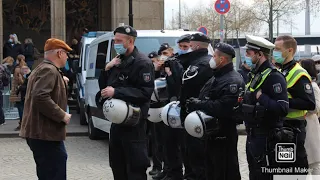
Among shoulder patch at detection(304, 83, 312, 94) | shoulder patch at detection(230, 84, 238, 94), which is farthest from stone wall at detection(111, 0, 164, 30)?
shoulder patch at detection(304, 83, 312, 94)

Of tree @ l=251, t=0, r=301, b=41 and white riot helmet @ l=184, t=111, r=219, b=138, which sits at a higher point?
tree @ l=251, t=0, r=301, b=41

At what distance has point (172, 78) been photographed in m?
7.38

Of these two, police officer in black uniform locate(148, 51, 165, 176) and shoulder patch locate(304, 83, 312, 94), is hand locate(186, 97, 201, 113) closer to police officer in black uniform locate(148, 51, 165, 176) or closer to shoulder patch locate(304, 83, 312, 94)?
shoulder patch locate(304, 83, 312, 94)

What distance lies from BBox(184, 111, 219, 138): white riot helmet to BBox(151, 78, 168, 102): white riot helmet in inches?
88.5

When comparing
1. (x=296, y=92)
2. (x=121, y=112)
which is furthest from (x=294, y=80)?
(x=121, y=112)

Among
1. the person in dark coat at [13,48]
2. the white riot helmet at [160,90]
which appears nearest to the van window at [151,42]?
the white riot helmet at [160,90]

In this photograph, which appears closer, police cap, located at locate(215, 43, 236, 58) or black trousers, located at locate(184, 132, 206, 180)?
police cap, located at locate(215, 43, 236, 58)

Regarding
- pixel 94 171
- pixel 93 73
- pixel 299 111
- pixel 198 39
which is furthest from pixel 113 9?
pixel 299 111

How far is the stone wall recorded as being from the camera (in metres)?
24.5

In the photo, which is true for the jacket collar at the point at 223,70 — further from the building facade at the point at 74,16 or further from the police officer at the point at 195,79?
the building facade at the point at 74,16

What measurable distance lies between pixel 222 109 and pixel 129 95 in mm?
1010

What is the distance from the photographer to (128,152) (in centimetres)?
591

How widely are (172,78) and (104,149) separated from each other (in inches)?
180

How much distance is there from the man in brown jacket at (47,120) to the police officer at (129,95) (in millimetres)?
517
